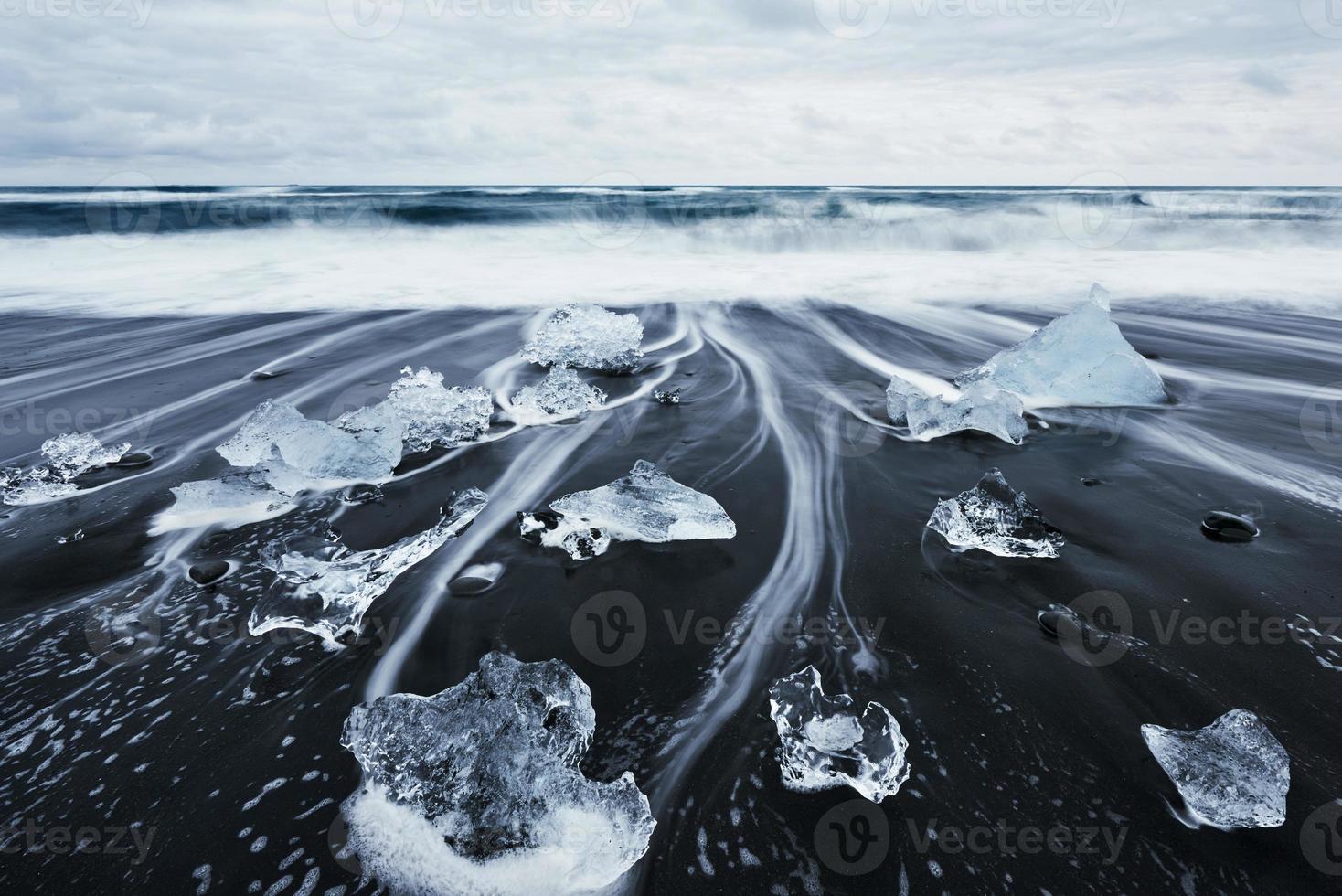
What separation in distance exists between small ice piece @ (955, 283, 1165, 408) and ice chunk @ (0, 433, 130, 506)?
5.68 metres

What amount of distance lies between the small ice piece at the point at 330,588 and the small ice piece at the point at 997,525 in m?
2.35

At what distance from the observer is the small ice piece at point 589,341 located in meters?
5.35

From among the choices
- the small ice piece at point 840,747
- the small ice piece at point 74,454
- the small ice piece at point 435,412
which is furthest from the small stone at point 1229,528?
the small ice piece at point 74,454

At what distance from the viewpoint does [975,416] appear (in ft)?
12.6

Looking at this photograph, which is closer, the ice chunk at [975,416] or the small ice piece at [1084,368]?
the ice chunk at [975,416]

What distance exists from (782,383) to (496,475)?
2675 millimetres

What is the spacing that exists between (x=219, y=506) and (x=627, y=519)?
2.02 meters

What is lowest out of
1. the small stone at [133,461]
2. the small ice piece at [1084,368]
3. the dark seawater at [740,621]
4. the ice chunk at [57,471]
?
the dark seawater at [740,621]

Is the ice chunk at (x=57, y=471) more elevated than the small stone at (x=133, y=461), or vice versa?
the ice chunk at (x=57, y=471)

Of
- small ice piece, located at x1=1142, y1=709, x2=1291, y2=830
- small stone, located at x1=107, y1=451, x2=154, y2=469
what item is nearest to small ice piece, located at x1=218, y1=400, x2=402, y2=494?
small stone, located at x1=107, y1=451, x2=154, y2=469

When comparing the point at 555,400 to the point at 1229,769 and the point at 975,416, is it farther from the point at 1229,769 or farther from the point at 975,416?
the point at 1229,769

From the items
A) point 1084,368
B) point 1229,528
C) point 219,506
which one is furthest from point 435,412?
point 1084,368

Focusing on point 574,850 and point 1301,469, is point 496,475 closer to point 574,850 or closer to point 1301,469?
point 574,850

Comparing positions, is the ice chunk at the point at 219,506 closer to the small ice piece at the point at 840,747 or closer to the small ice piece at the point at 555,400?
the small ice piece at the point at 555,400
